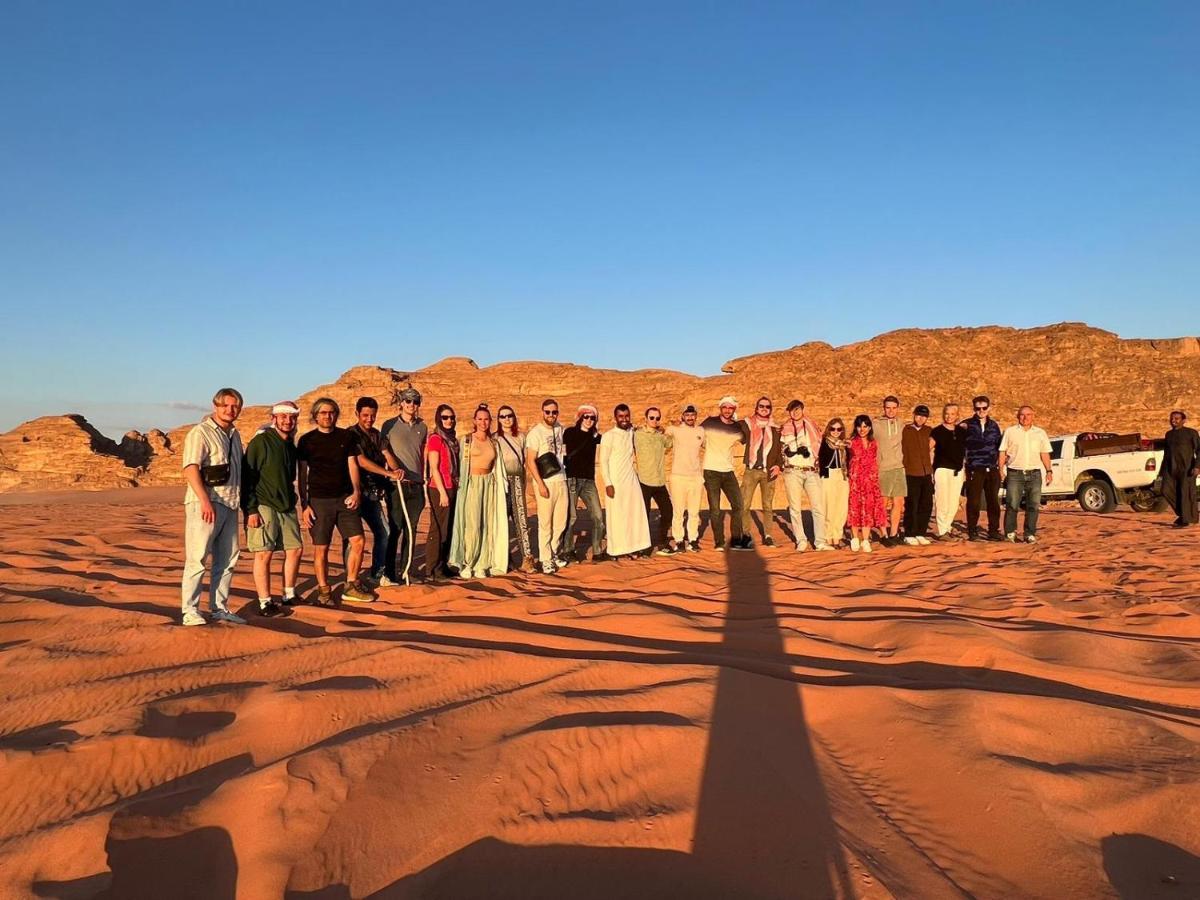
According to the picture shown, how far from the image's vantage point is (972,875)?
7.32ft

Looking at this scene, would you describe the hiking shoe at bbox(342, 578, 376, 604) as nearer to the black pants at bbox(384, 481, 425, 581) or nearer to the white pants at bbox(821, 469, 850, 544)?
the black pants at bbox(384, 481, 425, 581)

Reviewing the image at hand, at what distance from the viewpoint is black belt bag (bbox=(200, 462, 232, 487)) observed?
5324 mm

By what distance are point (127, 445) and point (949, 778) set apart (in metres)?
46.3

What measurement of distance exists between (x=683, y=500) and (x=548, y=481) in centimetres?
210

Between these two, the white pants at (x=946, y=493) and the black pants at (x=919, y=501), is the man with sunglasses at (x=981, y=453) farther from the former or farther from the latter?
the black pants at (x=919, y=501)

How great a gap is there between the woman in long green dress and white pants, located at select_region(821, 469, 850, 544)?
4491 mm

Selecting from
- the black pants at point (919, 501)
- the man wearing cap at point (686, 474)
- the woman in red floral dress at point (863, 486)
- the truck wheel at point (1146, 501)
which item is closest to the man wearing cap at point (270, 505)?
the man wearing cap at point (686, 474)

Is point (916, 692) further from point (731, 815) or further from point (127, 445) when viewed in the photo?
point (127, 445)

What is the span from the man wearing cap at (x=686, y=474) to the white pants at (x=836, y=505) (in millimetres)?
1812

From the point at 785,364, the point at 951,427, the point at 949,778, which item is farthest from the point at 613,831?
Result: the point at 785,364

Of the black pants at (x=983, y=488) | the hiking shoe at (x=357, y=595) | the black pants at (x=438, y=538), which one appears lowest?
the hiking shoe at (x=357, y=595)

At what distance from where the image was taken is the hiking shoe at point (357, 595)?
243 inches

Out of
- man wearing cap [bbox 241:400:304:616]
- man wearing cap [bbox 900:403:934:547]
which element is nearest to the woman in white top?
man wearing cap [bbox 241:400:304:616]

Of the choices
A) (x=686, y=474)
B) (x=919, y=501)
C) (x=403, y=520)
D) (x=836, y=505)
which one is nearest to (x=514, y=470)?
(x=403, y=520)
